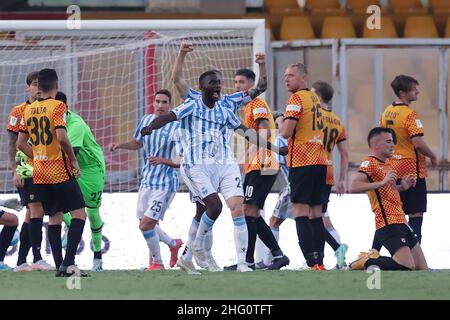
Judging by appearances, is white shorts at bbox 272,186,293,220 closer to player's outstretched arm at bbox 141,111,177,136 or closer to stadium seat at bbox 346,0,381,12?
player's outstretched arm at bbox 141,111,177,136

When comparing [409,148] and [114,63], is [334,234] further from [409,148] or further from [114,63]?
[114,63]

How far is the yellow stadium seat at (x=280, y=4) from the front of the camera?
19.0m

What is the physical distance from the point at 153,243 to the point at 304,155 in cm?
192

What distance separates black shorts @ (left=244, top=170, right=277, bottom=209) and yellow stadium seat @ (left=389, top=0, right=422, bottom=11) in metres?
7.23

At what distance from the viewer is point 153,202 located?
1294 cm

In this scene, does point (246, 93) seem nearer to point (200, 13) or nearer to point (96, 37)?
point (96, 37)

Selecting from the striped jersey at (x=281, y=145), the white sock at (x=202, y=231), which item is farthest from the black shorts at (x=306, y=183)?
the striped jersey at (x=281, y=145)

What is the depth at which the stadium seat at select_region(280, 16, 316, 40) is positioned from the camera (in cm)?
1872

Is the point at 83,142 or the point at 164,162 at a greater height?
the point at 83,142

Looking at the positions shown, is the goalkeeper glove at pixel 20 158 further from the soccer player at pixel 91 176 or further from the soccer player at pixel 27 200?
the soccer player at pixel 91 176

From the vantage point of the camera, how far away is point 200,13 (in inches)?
738

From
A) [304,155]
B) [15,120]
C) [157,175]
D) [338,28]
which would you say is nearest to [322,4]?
[338,28]

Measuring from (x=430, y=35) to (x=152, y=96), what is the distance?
503 cm
